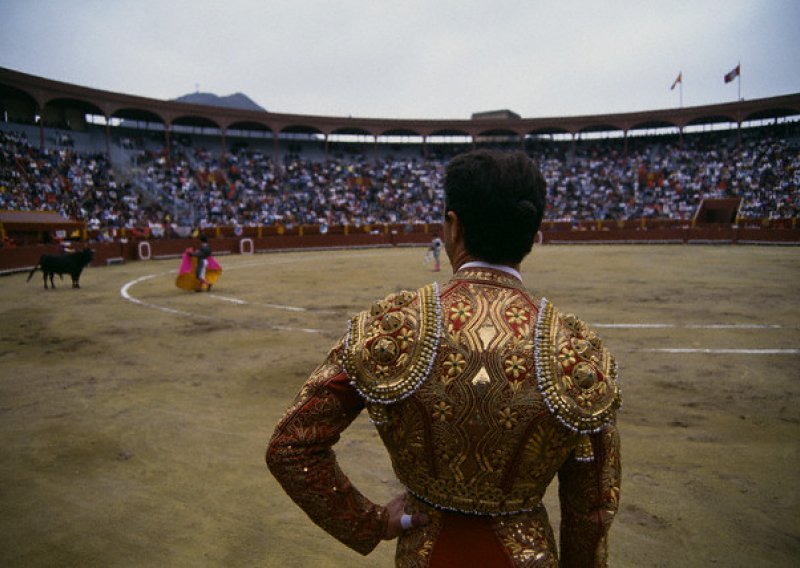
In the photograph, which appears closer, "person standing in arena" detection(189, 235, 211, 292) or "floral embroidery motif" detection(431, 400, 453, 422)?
"floral embroidery motif" detection(431, 400, 453, 422)

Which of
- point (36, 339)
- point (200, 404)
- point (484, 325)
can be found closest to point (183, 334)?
point (36, 339)

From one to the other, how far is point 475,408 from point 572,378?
0.20 m

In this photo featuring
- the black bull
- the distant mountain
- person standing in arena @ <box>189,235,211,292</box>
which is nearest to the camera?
person standing in arena @ <box>189,235,211,292</box>

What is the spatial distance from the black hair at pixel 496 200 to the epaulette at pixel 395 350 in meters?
0.15

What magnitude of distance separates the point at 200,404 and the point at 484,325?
13.6ft

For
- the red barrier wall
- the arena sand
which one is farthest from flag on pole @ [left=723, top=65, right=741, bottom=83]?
the arena sand

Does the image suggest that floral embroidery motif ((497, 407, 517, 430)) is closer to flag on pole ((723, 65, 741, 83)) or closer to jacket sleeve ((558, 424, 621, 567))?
jacket sleeve ((558, 424, 621, 567))

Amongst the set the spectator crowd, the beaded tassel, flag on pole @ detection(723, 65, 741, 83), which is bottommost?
the beaded tassel

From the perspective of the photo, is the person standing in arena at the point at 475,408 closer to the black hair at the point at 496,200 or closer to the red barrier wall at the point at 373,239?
the black hair at the point at 496,200

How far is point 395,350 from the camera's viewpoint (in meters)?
1.05

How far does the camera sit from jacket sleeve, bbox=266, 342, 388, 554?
1069mm

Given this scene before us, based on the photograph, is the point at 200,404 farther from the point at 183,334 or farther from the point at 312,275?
the point at 312,275

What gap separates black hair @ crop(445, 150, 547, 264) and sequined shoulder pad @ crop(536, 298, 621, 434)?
172mm

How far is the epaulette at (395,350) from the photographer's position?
1.03 m
